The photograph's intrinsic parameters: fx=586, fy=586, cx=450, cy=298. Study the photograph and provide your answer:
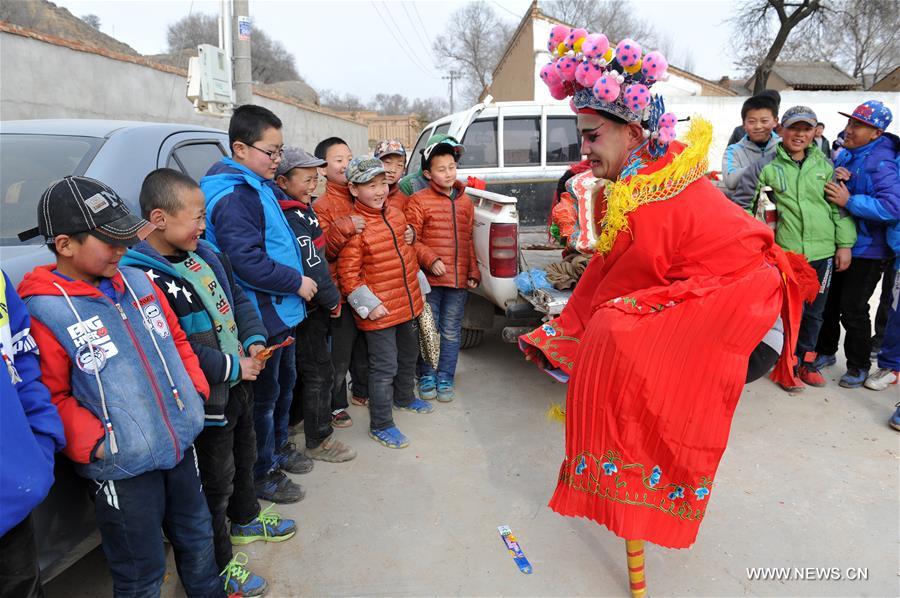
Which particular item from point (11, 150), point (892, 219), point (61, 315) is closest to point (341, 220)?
point (11, 150)

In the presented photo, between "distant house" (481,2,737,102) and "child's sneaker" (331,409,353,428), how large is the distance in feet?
48.8

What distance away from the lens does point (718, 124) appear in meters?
17.6

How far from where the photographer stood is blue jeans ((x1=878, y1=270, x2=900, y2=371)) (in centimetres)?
429

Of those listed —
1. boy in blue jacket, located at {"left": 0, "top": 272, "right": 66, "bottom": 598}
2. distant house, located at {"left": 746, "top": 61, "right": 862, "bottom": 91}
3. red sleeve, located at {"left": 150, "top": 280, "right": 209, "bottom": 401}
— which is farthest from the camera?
distant house, located at {"left": 746, "top": 61, "right": 862, "bottom": 91}

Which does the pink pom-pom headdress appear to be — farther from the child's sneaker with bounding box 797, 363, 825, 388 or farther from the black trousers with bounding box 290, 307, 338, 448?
the child's sneaker with bounding box 797, 363, 825, 388

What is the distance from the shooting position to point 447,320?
14.3ft

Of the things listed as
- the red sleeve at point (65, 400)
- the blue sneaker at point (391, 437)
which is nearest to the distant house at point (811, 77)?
the blue sneaker at point (391, 437)

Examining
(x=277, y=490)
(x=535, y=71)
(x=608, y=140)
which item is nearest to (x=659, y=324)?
(x=608, y=140)

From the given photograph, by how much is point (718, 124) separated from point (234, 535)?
1853cm

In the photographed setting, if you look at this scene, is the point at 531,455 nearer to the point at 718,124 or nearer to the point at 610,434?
the point at 610,434

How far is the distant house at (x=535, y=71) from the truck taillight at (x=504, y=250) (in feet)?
46.4

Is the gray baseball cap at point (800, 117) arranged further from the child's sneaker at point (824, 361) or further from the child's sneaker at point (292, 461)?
the child's sneaker at point (292, 461)

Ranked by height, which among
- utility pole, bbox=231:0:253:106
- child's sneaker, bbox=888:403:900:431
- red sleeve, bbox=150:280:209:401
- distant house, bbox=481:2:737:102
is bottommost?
child's sneaker, bbox=888:403:900:431

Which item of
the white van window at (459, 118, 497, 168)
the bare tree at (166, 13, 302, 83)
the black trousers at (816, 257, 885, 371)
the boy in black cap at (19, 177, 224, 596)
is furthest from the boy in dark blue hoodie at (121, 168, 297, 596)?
the bare tree at (166, 13, 302, 83)
